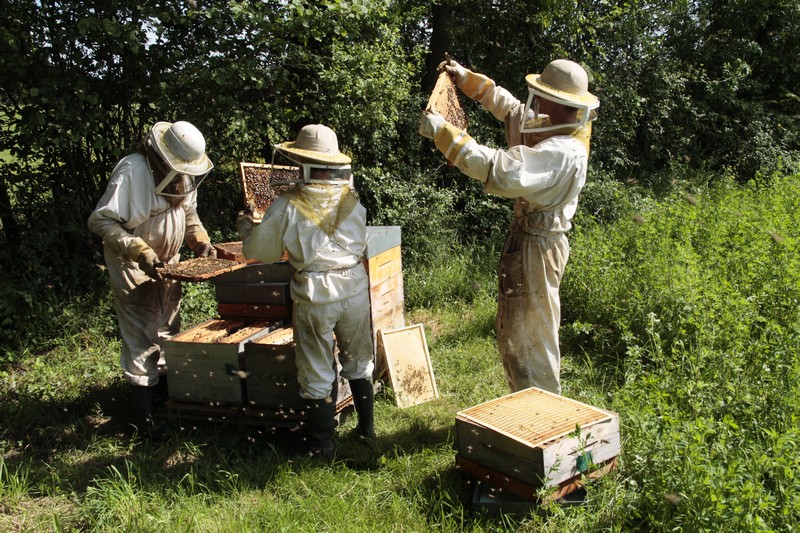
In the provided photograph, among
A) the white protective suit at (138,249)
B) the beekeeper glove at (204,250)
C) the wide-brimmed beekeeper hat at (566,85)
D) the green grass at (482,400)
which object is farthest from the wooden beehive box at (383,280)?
the wide-brimmed beekeeper hat at (566,85)

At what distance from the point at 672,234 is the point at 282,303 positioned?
4.46m

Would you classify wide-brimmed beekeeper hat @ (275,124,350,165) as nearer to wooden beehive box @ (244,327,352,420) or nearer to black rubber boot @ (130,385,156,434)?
wooden beehive box @ (244,327,352,420)

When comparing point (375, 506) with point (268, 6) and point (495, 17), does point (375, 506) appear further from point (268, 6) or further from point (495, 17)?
point (495, 17)

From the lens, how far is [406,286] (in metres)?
6.77

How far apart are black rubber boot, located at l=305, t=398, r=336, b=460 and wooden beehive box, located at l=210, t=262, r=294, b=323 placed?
81 centimetres

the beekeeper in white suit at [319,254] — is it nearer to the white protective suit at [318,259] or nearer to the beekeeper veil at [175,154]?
the white protective suit at [318,259]

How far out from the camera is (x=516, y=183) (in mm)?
3191

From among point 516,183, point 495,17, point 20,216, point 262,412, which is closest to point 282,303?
point 262,412

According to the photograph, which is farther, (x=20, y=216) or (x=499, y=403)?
(x=20, y=216)

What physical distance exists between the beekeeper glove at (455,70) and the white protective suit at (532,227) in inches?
25.9

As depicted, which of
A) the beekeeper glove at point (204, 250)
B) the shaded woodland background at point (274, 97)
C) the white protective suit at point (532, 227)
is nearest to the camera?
the white protective suit at point (532, 227)

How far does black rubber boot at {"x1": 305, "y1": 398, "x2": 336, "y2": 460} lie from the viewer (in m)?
3.62

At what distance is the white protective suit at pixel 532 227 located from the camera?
3227 mm

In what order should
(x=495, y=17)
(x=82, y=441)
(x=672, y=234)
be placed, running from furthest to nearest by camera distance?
(x=495, y=17), (x=672, y=234), (x=82, y=441)
